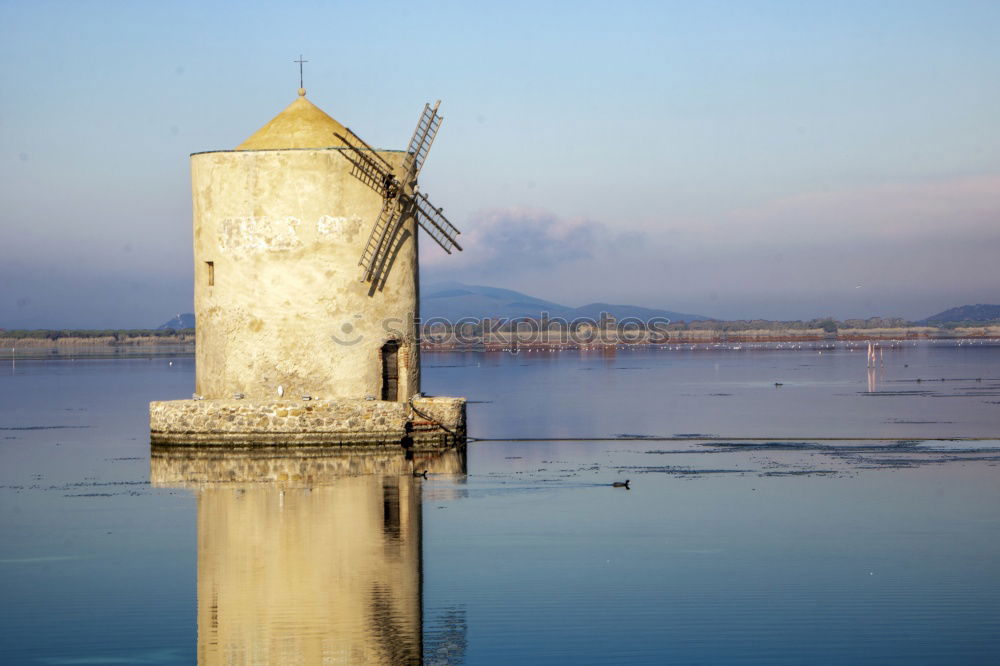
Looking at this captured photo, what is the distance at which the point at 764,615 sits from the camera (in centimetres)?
838

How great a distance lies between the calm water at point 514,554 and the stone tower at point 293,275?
5.05 ft

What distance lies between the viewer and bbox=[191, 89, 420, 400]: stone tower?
60.0 ft

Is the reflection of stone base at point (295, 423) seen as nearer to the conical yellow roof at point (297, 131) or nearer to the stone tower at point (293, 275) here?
the stone tower at point (293, 275)

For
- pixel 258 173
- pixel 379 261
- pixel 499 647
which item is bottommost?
pixel 499 647

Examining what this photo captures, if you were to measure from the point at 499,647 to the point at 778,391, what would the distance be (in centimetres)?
3190

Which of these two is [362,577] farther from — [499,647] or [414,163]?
[414,163]

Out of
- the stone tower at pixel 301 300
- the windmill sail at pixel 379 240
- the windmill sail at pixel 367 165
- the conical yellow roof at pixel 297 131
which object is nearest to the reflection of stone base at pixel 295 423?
the stone tower at pixel 301 300

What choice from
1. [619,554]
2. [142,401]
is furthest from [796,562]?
[142,401]

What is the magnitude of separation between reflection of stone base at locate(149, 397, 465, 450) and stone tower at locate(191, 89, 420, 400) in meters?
0.41

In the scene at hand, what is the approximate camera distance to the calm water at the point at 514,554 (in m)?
7.86

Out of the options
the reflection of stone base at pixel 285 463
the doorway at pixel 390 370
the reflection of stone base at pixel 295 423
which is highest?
the doorway at pixel 390 370

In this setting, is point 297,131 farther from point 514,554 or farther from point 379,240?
point 514,554

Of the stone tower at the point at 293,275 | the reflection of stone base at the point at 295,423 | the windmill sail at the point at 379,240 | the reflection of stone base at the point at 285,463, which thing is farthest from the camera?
the windmill sail at the point at 379,240

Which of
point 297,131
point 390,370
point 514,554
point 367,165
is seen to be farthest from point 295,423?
point 514,554
